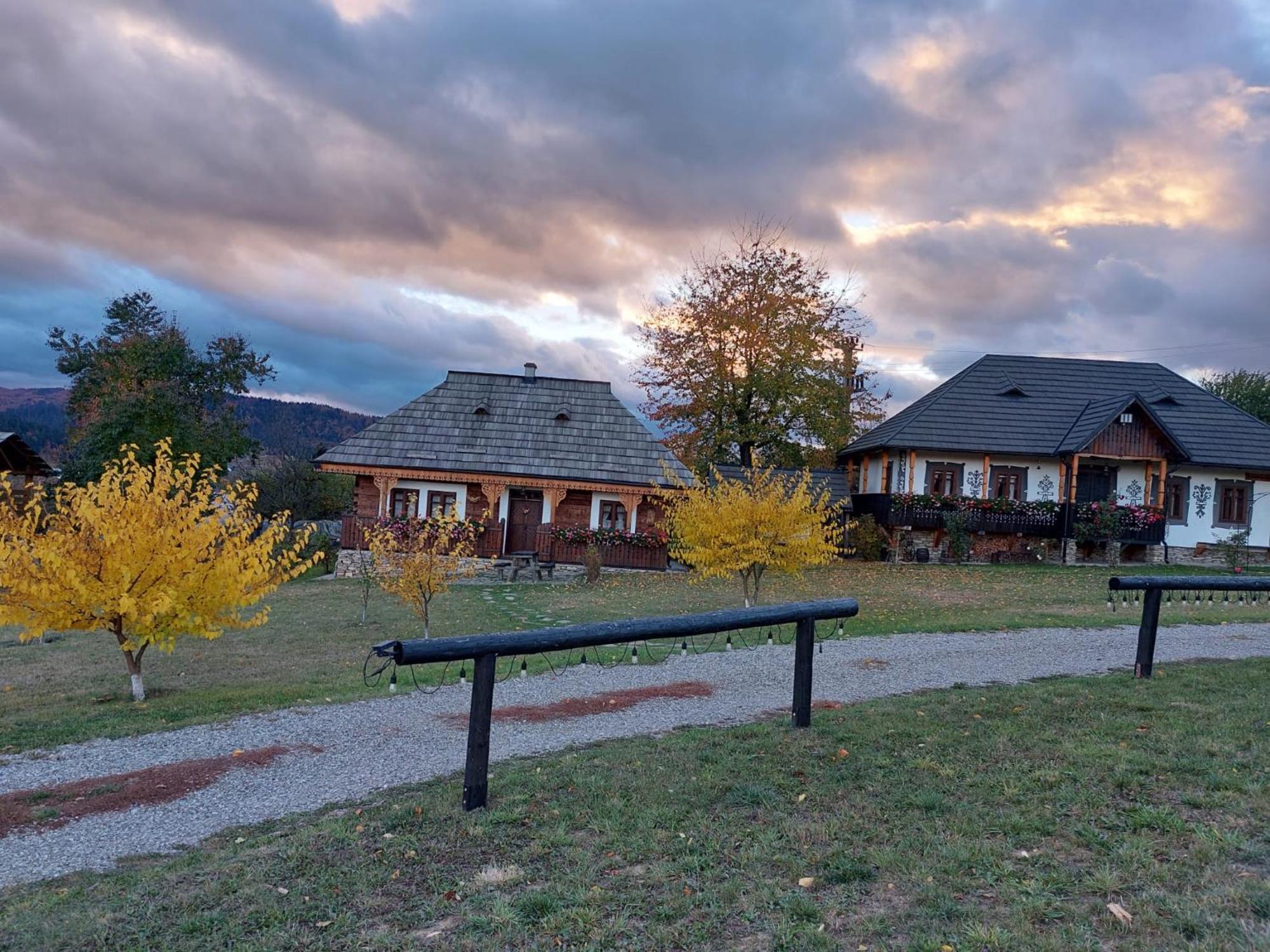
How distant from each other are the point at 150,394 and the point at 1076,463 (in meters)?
35.5

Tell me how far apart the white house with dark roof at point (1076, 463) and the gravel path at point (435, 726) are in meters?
15.7

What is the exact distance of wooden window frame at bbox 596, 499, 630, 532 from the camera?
1085 inches

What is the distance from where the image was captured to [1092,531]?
87.5ft

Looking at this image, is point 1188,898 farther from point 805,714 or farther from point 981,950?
point 805,714

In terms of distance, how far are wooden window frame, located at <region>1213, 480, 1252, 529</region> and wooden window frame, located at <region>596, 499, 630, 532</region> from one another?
20282mm

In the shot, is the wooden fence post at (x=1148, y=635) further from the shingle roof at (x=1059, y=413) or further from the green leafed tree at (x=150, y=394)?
the green leafed tree at (x=150, y=394)

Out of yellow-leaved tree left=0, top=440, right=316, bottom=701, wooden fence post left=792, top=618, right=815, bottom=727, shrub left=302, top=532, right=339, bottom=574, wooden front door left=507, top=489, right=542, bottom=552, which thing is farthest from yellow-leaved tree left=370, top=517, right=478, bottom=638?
shrub left=302, top=532, right=339, bottom=574

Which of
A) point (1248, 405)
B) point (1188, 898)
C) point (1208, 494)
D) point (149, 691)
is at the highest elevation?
point (1248, 405)

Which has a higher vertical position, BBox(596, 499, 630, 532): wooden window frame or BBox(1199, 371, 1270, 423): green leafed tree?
BBox(1199, 371, 1270, 423): green leafed tree

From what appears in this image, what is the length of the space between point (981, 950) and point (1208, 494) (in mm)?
31237

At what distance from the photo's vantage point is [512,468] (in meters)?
26.8

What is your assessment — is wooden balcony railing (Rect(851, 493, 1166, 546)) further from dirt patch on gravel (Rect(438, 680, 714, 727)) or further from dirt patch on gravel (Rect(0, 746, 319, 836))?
dirt patch on gravel (Rect(0, 746, 319, 836))

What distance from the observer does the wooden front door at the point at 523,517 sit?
27.3 m

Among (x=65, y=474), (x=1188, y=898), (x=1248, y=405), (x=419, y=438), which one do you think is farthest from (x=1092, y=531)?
(x=65, y=474)
